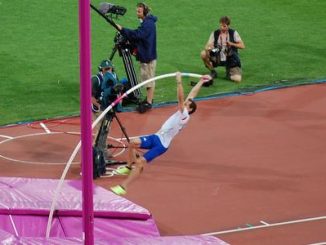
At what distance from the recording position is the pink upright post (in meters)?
9.22

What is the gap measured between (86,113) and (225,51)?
12330 millimetres

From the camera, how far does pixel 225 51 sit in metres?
21.6

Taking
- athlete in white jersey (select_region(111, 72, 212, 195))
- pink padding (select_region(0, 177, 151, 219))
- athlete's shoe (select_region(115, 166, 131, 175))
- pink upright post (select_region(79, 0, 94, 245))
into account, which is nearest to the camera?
pink upright post (select_region(79, 0, 94, 245))

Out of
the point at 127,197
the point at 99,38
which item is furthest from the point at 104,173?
Result: the point at 99,38

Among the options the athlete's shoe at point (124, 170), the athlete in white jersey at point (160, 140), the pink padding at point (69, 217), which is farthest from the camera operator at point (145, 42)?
the pink padding at point (69, 217)

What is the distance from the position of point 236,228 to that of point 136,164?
176 cm

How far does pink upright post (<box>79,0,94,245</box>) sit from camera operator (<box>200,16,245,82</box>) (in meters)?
11.9

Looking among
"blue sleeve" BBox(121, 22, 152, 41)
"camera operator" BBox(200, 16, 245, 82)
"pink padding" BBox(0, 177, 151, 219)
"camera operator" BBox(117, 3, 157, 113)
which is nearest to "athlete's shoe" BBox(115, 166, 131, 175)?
"pink padding" BBox(0, 177, 151, 219)

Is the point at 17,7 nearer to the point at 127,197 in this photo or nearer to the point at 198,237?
the point at 127,197

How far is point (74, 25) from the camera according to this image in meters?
25.4

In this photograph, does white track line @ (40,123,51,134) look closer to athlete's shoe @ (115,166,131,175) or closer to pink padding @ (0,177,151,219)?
athlete's shoe @ (115,166,131,175)

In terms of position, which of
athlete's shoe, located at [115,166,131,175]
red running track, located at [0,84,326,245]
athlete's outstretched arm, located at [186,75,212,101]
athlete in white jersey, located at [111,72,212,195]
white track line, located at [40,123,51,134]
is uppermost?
athlete's outstretched arm, located at [186,75,212,101]

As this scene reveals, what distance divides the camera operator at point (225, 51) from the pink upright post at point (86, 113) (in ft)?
39.1

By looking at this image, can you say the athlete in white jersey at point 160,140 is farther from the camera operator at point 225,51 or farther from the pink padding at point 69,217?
the camera operator at point 225,51
